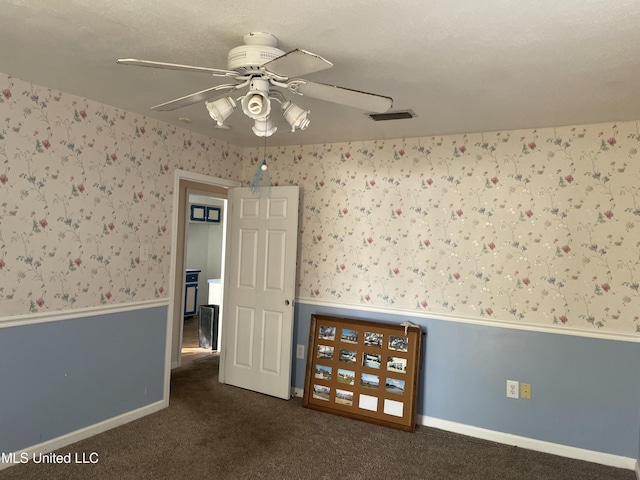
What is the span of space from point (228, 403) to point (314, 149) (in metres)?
2.38

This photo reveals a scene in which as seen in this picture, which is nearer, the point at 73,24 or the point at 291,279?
the point at 73,24

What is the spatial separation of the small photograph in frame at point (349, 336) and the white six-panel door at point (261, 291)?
50cm

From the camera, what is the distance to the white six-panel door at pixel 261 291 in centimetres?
410

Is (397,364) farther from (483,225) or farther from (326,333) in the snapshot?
(483,225)

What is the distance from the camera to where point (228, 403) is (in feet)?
12.8

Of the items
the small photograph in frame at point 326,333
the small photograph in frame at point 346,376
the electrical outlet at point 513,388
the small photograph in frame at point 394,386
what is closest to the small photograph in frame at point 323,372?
the small photograph in frame at point 346,376

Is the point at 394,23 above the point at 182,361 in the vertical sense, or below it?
above

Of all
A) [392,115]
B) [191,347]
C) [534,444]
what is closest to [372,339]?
[534,444]

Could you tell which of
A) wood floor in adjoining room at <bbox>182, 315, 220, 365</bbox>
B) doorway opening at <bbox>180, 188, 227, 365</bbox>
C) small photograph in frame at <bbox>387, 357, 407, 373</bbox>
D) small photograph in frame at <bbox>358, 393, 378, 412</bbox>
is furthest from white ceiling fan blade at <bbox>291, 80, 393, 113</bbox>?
doorway opening at <bbox>180, 188, 227, 365</bbox>

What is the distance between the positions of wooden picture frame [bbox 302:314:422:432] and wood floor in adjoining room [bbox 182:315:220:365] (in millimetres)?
1900

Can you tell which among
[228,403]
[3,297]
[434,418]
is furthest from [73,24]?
[434,418]

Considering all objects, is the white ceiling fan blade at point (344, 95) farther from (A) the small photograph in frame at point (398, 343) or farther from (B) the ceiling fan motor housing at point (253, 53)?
(A) the small photograph in frame at point (398, 343)

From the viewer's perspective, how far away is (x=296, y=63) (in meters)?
1.61

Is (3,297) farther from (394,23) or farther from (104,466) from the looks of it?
(394,23)
